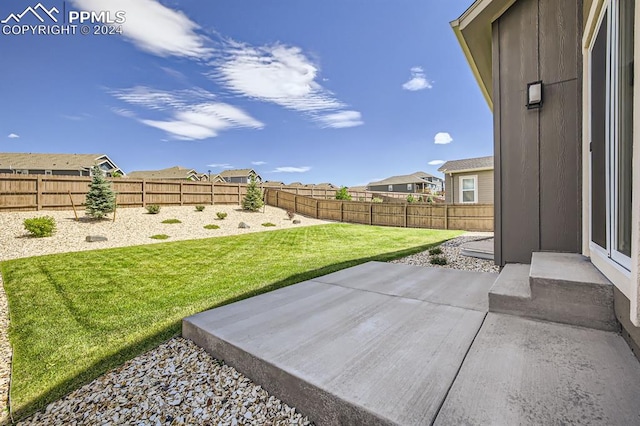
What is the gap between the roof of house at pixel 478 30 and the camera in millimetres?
3336

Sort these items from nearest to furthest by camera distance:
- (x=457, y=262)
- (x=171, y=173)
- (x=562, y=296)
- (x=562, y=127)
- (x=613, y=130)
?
(x=613, y=130) → (x=562, y=296) → (x=562, y=127) → (x=457, y=262) → (x=171, y=173)

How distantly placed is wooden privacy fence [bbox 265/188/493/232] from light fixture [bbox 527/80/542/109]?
960cm

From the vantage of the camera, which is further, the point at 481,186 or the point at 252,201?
the point at 252,201

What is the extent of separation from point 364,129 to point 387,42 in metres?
12.2

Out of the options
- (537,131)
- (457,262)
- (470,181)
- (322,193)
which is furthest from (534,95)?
(322,193)

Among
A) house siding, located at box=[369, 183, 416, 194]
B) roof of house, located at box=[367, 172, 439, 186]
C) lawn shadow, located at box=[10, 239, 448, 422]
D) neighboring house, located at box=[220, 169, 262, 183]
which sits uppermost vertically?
neighboring house, located at box=[220, 169, 262, 183]

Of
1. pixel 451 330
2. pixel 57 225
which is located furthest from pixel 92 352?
pixel 57 225

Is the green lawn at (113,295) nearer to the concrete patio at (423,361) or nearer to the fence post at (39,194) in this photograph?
the concrete patio at (423,361)

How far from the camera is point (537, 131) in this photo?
10.3 feet

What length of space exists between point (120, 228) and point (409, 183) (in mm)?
31402

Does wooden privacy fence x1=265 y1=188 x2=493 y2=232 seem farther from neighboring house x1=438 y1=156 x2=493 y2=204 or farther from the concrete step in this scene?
the concrete step

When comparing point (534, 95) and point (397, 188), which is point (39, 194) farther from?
point (397, 188)

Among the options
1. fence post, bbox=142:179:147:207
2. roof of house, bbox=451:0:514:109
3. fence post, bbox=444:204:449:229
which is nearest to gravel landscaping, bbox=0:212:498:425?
roof of house, bbox=451:0:514:109

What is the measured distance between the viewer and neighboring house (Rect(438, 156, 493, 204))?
1357cm
